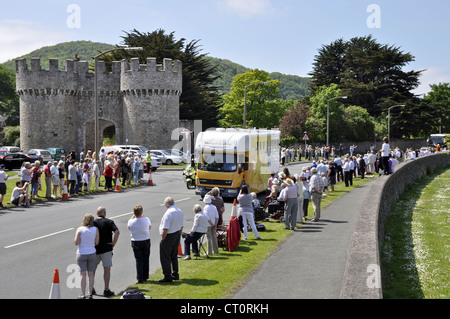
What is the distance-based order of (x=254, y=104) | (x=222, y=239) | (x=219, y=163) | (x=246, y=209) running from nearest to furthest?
(x=222, y=239) → (x=246, y=209) → (x=219, y=163) → (x=254, y=104)

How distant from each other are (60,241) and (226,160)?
10496mm

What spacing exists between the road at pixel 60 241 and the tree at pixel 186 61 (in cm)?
4146

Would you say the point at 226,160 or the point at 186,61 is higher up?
the point at 186,61

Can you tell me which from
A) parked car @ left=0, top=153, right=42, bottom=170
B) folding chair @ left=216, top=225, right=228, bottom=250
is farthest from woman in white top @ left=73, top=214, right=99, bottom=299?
parked car @ left=0, top=153, right=42, bottom=170

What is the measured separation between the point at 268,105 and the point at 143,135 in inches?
1116

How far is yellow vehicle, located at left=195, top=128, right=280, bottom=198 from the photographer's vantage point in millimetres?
24312

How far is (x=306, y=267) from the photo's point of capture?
12234mm

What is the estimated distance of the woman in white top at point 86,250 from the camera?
33.6 ft

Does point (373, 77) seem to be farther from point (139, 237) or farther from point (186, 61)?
point (139, 237)

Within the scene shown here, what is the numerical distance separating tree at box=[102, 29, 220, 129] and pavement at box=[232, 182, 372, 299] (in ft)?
167

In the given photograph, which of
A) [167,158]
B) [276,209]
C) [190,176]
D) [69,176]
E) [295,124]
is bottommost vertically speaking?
[276,209]

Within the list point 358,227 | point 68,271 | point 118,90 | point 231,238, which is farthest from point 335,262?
point 118,90

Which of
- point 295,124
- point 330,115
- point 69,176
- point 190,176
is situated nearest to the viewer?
point 69,176

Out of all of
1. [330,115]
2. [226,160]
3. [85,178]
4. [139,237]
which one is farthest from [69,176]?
[330,115]
